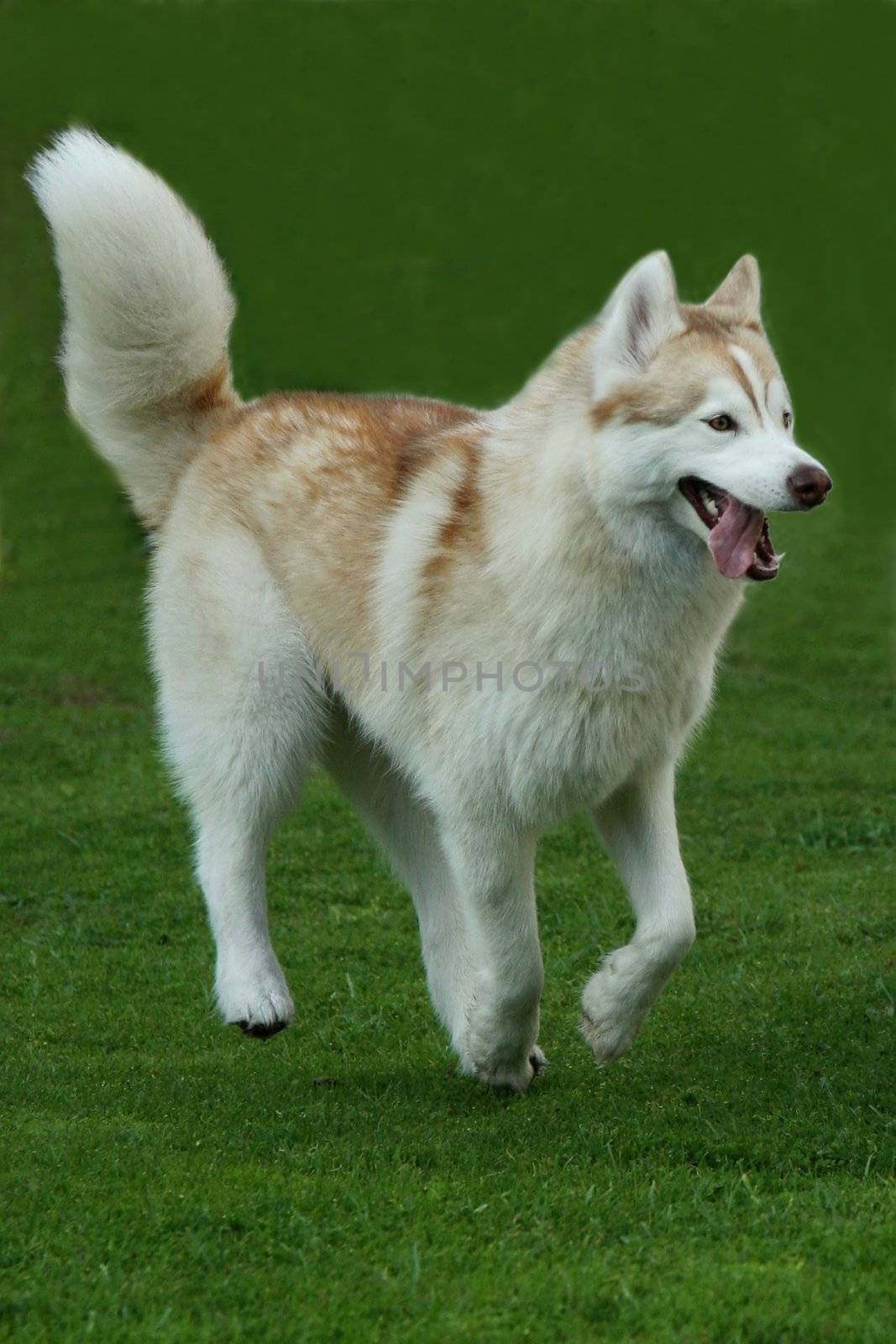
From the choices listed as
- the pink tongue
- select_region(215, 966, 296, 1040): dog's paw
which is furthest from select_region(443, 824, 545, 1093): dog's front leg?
the pink tongue

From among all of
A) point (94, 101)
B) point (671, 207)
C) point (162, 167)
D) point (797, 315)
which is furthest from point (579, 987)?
point (94, 101)

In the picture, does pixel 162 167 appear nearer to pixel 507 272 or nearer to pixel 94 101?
pixel 94 101

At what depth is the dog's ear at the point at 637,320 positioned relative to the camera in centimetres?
405

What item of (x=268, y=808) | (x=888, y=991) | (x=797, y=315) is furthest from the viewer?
(x=797, y=315)

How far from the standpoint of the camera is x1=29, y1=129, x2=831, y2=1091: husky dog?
411cm

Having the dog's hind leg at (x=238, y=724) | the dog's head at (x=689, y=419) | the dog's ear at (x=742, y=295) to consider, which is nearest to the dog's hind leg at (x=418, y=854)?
the dog's hind leg at (x=238, y=724)

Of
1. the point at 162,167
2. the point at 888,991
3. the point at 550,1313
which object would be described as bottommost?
the point at 162,167

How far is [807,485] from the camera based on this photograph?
12.4ft

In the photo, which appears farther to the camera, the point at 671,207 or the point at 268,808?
the point at 671,207

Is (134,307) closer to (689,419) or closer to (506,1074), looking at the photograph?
(689,419)

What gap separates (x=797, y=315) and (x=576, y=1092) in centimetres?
1098

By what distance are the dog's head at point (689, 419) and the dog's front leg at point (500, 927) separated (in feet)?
3.26

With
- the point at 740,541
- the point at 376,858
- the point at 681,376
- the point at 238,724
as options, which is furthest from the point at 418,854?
the point at 376,858

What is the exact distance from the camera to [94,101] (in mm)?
17406
